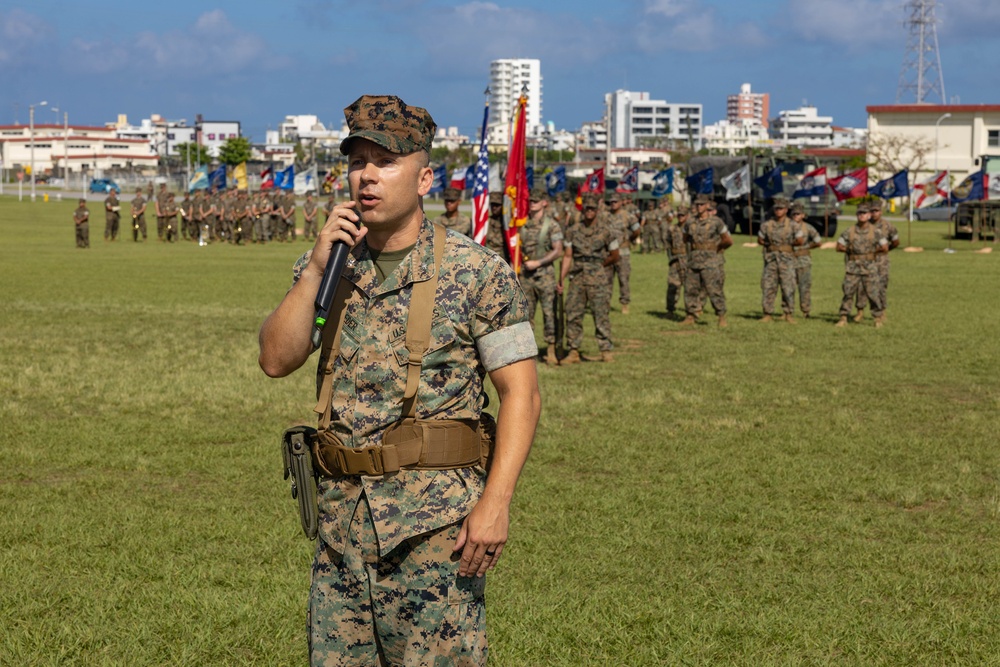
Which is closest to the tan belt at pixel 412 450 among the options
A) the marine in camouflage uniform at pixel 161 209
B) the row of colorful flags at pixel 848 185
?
the row of colorful flags at pixel 848 185

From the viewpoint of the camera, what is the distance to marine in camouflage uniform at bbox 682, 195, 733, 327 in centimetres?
1947

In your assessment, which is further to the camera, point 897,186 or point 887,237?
point 897,186

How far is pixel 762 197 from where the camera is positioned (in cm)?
4653

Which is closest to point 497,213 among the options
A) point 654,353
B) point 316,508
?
point 654,353

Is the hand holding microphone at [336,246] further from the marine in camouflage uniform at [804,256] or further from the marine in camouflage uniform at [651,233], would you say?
the marine in camouflage uniform at [651,233]

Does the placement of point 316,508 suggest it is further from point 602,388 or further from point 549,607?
point 602,388

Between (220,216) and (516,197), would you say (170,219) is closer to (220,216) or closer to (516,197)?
(220,216)

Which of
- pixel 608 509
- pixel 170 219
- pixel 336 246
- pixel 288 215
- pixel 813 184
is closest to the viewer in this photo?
pixel 336 246

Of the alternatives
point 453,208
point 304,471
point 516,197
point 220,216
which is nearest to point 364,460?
point 304,471

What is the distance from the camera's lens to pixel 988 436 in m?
10.8

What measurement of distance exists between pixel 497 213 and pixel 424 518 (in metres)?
13.0

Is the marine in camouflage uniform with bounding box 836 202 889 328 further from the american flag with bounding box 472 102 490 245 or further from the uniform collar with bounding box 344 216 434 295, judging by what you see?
the uniform collar with bounding box 344 216 434 295

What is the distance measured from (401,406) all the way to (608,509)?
16.0 feet

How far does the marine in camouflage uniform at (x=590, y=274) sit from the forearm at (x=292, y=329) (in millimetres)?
11844
